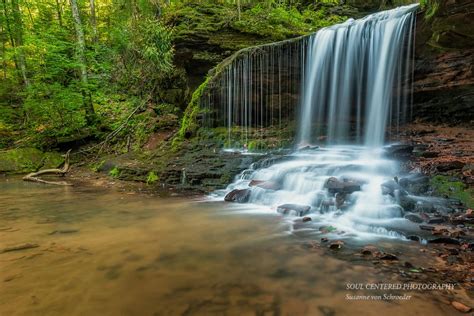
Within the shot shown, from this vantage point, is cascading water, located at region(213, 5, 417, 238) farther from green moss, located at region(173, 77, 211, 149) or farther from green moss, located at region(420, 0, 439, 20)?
green moss, located at region(173, 77, 211, 149)

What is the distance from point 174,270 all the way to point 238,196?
12.4ft

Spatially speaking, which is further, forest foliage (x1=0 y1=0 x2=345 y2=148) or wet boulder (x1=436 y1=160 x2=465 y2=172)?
forest foliage (x1=0 y1=0 x2=345 y2=148)

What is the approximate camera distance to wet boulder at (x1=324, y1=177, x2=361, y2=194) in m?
5.77

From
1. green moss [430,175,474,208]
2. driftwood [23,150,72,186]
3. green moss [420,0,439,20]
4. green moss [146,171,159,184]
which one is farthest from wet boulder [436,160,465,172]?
driftwood [23,150,72,186]

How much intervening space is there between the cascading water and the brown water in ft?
4.15

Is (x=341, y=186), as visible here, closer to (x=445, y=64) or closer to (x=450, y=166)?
(x=450, y=166)

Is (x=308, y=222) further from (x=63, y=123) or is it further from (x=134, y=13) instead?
(x=134, y=13)

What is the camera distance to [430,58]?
8.93 meters

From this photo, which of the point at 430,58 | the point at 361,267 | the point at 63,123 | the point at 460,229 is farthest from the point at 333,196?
the point at 63,123

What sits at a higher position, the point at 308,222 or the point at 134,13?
the point at 134,13

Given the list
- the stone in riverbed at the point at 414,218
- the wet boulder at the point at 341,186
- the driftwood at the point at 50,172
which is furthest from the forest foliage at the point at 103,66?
the stone in riverbed at the point at 414,218

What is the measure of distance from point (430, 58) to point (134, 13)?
1412 centimetres

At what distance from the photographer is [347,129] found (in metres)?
10.4

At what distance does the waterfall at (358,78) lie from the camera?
30.0ft
